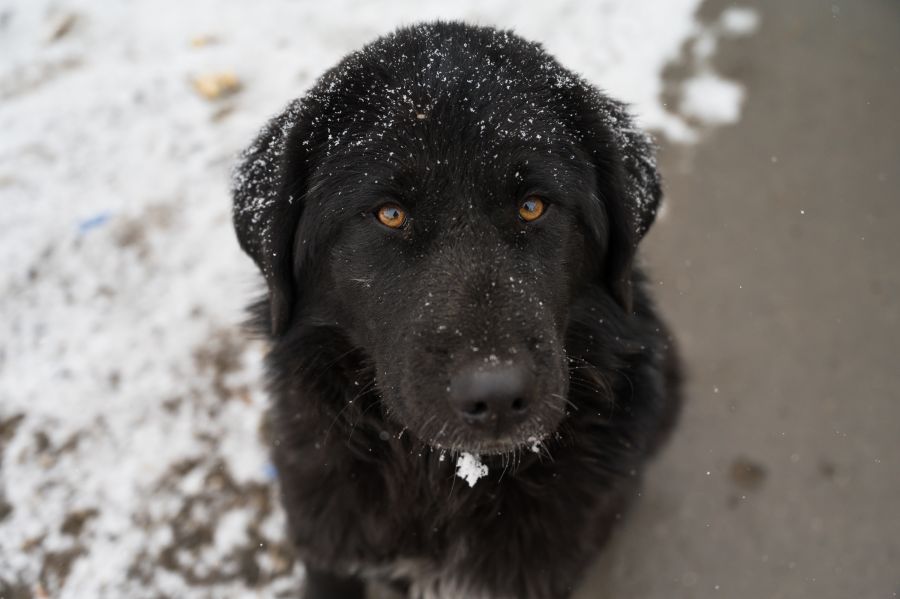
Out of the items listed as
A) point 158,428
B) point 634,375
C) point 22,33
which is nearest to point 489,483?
point 634,375

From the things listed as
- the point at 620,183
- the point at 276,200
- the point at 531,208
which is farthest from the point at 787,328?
the point at 276,200

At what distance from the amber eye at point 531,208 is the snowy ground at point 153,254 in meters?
1.78

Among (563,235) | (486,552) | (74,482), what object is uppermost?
(563,235)

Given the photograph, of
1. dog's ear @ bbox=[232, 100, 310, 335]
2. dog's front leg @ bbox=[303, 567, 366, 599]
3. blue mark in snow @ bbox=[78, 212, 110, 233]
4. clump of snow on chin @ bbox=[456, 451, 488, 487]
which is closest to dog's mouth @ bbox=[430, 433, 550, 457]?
clump of snow on chin @ bbox=[456, 451, 488, 487]

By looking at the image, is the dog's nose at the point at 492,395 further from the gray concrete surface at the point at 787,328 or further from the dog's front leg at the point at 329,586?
the gray concrete surface at the point at 787,328

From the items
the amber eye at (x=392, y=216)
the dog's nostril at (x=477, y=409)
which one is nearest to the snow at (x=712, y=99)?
the amber eye at (x=392, y=216)

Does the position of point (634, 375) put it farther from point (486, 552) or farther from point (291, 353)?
point (291, 353)

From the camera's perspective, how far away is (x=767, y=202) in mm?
4523

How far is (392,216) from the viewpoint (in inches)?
85.7

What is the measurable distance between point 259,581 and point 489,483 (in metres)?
1.39

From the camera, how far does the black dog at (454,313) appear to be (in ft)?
6.68

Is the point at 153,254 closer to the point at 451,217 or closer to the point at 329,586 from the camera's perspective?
the point at 329,586

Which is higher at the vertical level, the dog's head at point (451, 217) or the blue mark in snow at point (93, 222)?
the dog's head at point (451, 217)

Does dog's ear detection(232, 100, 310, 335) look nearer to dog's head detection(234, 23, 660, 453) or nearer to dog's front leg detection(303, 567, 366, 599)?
dog's head detection(234, 23, 660, 453)
